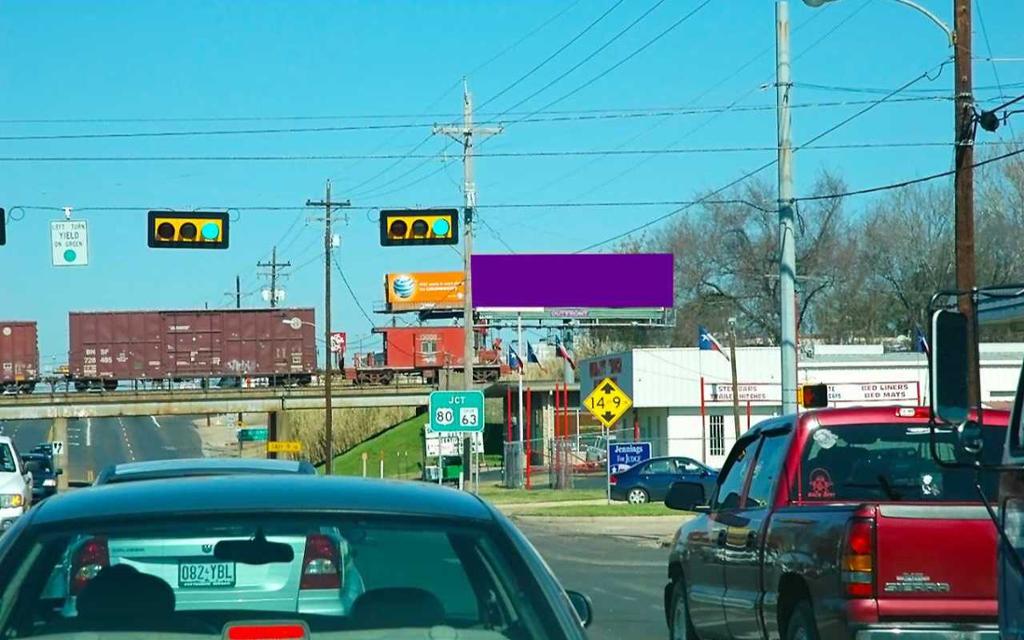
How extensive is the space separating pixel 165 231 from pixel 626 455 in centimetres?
1580

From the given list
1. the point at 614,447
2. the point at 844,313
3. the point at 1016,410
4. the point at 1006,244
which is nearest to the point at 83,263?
the point at 614,447

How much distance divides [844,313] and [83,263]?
155 feet

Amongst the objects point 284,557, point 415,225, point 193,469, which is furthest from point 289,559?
point 415,225

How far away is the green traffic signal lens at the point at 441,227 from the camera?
31.5 metres

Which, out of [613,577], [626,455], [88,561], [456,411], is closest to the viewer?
[88,561]

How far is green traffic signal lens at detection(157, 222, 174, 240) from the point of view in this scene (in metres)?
30.2

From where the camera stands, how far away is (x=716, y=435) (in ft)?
200

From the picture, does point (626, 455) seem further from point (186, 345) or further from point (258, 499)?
point (186, 345)

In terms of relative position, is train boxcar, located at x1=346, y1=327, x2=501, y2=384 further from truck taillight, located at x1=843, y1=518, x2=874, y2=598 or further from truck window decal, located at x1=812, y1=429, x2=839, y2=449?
truck taillight, located at x1=843, y1=518, x2=874, y2=598

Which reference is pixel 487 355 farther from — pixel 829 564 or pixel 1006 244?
pixel 829 564

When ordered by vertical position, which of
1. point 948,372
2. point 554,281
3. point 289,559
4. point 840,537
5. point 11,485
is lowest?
point 11,485

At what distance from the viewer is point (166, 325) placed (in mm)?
73375

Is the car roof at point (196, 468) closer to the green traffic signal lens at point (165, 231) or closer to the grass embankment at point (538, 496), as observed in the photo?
the green traffic signal lens at point (165, 231)

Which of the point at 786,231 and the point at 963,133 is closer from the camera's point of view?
the point at 963,133
